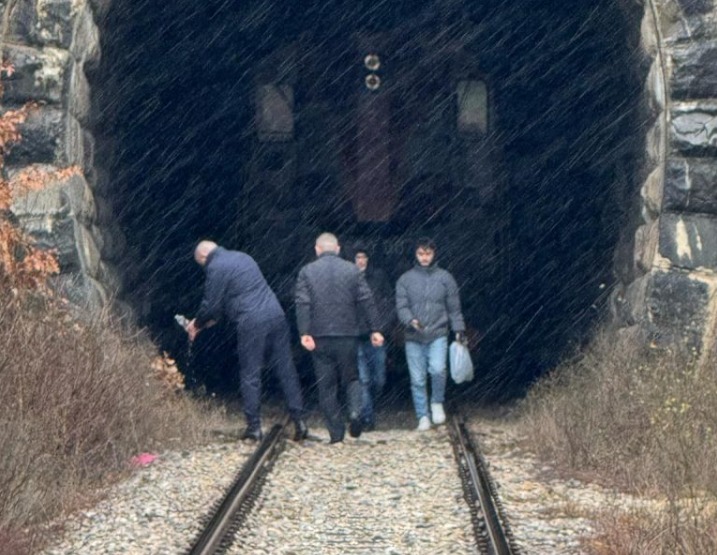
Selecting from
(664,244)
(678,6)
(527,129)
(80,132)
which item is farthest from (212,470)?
(527,129)

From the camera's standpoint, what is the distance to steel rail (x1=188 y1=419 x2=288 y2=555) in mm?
8328

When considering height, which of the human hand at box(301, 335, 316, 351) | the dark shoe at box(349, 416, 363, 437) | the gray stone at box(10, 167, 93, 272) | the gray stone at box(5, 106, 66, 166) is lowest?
the dark shoe at box(349, 416, 363, 437)

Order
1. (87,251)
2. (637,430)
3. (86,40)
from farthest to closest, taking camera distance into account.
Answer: (87,251), (86,40), (637,430)

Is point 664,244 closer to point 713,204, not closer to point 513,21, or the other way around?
point 713,204

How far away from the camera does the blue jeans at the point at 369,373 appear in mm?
14188

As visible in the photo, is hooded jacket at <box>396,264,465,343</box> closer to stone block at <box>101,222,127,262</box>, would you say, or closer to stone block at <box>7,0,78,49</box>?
stone block at <box>101,222,127,262</box>

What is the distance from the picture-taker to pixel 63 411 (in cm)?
985

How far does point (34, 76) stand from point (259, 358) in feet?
9.74

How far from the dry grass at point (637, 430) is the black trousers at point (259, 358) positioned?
6.98 ft

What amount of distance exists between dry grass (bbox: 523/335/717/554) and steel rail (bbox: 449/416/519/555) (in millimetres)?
526

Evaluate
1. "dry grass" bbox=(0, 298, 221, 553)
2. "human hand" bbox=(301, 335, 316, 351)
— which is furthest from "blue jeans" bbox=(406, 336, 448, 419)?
"dry grass" bbox=(0, 298, 221, 553)

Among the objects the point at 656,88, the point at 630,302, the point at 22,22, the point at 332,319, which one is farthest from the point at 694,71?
the point at 22,22

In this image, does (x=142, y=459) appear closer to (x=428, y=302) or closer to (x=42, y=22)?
(x=42, y=22)

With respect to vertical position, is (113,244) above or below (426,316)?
above
